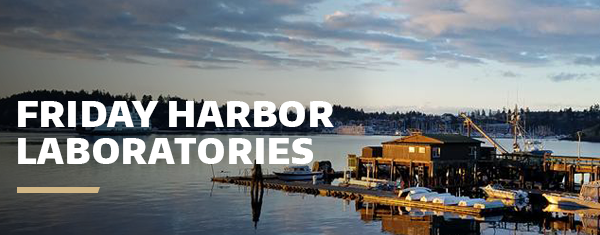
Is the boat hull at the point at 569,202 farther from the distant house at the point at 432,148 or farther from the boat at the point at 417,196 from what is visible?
Result: the boat at the point at 417,196

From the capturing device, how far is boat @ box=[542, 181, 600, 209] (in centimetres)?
6371

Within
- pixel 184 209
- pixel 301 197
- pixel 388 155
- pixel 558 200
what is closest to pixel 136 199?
pixel 184 209

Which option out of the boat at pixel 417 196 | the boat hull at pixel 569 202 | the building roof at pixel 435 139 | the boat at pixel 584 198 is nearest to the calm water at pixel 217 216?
the boat at pixel 417 196

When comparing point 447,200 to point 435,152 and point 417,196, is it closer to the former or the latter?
point 417,196

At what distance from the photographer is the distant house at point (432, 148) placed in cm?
7581

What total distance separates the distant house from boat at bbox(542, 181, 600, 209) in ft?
44.3

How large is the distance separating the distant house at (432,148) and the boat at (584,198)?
13515 millimetres

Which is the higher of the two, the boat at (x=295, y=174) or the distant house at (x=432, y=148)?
the distant house at (x=432, y=148)

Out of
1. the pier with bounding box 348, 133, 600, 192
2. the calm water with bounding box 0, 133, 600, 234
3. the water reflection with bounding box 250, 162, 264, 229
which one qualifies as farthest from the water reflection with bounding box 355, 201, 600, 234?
the pier with bounding box 348, 133, 600, 192

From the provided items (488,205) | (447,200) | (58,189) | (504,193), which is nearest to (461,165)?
(504,193)

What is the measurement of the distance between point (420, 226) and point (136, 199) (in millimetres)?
33456

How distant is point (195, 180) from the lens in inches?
3819

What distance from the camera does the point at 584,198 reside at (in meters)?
64.4

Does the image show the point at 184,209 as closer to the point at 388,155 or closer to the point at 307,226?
the point at 307,226
